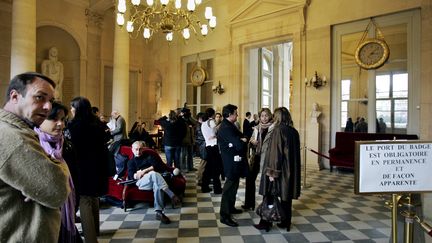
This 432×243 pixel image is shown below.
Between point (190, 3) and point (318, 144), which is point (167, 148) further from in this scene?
point (318, 144)

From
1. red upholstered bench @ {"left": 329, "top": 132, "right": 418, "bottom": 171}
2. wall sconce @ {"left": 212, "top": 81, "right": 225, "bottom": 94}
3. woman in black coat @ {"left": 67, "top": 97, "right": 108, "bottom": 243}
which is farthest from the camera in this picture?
wall sconce @ {"left": 212, "top": 81, "right": 225, "bottom": 94}

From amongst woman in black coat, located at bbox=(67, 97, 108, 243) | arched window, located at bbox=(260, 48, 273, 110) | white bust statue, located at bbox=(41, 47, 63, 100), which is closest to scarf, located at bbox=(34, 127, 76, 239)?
woman in black coat, located at bbox=(67, 97, 108, 243)

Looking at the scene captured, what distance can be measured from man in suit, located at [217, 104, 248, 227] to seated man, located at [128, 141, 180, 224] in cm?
94

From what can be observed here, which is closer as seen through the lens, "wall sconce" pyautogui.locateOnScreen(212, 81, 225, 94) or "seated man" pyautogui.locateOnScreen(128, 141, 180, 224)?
"seated man" pyautogui.locateOnScreen(128, 141, 180, 224)

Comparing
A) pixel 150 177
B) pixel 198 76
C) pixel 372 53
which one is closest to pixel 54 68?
pixel 198 76

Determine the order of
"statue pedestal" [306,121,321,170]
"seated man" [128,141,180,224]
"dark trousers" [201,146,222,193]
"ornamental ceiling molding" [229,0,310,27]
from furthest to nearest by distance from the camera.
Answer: "ornamental ceiling molding" [229,0,310,27]
"statue pedestal" [306,121,321,170]
"dark trousers" [201,146,222,193]
"seated man" [128,141,180,224]

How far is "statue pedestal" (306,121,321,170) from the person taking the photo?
8602 mm

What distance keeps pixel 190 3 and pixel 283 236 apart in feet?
15.3

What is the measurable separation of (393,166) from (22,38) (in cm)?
965

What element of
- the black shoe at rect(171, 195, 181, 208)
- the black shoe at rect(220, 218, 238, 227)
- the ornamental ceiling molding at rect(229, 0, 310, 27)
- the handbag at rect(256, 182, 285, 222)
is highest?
the ornamental ceiling molding at rect(229, 0, 310, 27)

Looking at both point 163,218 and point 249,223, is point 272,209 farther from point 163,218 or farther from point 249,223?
point 163,218

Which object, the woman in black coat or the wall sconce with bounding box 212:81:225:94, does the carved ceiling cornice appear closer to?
the wall sconce with bounding box 212:81:225:94

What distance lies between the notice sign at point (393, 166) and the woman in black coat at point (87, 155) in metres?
2.59

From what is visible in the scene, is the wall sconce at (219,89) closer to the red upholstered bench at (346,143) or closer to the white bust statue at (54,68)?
the red upholstered bench at (346,143)
